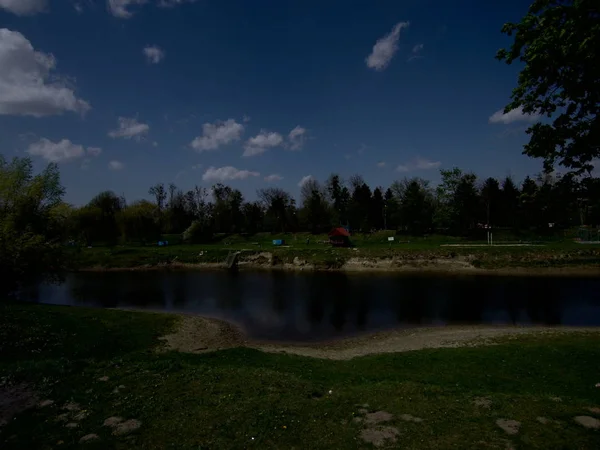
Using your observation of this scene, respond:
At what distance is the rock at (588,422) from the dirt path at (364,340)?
13312 millimetres

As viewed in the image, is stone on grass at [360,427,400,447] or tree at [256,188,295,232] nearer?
stone on grass at [360,427,400,447]

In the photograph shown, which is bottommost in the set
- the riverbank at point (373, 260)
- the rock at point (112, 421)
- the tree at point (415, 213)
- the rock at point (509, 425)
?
the riverbank at point (373, 260)

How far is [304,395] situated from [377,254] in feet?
190

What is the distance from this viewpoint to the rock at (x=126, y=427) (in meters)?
9.76

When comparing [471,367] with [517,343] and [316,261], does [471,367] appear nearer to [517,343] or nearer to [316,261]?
[517,343]

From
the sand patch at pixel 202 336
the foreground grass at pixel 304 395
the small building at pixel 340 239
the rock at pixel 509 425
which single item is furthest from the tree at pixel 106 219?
the rock at pixel 509 425

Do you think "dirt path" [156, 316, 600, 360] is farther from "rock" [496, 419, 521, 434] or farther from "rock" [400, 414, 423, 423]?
"rock" [496, 419, 521, 434]

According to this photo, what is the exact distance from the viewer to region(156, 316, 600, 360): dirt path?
23.6 m

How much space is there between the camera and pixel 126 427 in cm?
1004

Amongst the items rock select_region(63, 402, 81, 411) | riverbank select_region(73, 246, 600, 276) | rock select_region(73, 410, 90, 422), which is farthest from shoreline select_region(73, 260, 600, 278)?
rock select_region(73, 410, 90, 422)

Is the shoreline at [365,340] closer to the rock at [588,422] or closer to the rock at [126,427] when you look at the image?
the rock at [126,427]

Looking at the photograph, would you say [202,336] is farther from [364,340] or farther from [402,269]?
[402,269]

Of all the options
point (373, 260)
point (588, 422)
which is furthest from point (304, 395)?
point (373, 260)

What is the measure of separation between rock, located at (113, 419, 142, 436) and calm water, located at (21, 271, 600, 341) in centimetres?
1879
